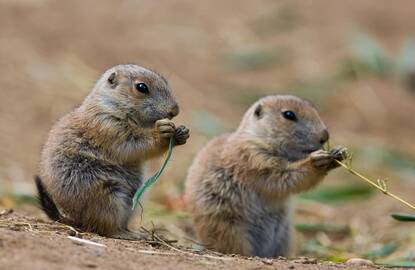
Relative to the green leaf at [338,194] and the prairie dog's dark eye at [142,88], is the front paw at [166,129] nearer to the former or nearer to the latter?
the prairie dog's dark eye at [142,88]

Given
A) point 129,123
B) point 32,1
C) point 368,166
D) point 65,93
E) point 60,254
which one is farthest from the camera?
point 32,1

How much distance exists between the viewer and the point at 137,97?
757 cm

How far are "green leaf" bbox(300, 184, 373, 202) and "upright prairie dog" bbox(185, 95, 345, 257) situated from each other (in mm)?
2482

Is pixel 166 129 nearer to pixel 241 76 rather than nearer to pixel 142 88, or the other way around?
pixel 142 88

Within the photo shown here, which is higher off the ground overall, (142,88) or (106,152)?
(142,88)

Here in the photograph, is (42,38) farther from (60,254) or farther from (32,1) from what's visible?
(60,254)

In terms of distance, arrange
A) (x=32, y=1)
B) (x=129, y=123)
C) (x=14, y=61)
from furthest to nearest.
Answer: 1. (x=32, y=1)
2. (x=14, y=61)
3. (x=129, y=123)

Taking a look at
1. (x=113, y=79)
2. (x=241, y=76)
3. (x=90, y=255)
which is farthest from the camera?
(x=241, y=76)

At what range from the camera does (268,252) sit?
28.4 feet

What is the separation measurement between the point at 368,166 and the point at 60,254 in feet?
25.4

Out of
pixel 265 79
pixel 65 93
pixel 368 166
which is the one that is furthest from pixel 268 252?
pixel 265 79

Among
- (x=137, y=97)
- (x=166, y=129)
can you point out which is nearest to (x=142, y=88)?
(x=137, y=97)

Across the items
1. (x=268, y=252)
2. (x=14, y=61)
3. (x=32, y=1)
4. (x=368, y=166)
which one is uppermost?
(x=32, y=1)

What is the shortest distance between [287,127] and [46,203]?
2.30 meters
